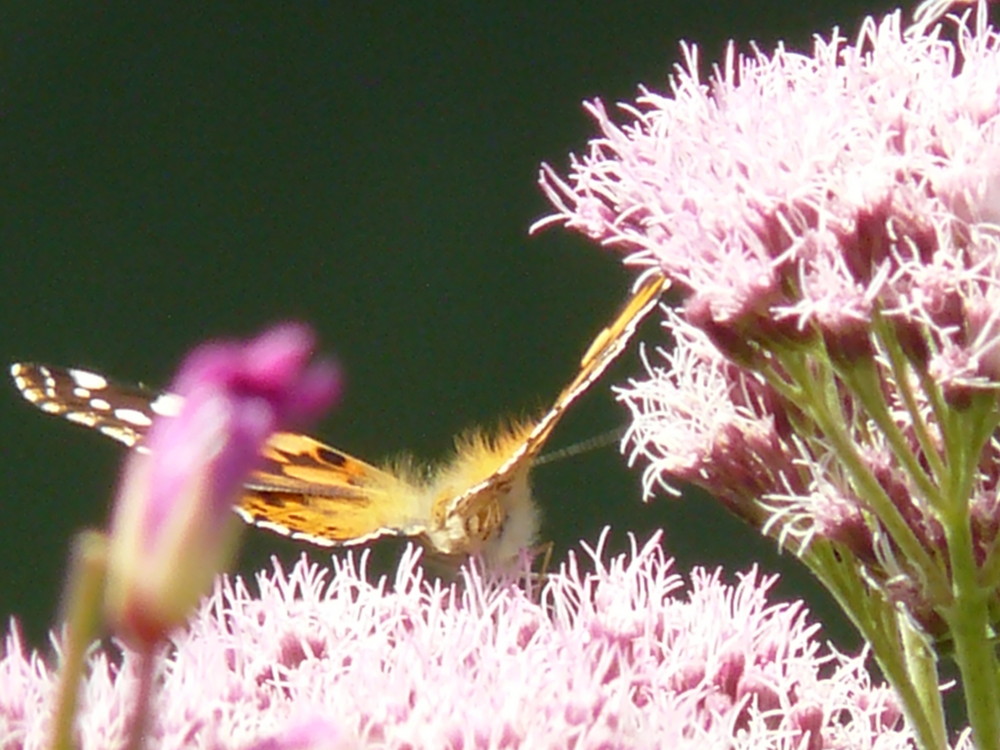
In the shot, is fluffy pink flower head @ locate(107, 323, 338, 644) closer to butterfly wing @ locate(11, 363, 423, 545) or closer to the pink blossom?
the pink blossom

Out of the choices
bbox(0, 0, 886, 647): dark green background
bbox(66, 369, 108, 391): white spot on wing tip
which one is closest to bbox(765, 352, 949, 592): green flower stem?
bbox(66, 369, 108, 391): white spot on wing tip

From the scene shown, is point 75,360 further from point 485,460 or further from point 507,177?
point 485,460

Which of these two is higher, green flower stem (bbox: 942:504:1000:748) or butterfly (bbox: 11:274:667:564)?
butterfly (bbox: 11:274:667:564)

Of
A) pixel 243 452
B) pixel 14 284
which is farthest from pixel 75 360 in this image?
pixel 243 452

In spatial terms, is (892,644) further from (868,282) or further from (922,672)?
(868,282)

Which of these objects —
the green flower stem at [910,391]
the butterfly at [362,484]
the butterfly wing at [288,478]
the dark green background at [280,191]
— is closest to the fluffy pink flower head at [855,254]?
the green flower stem at [910,391]

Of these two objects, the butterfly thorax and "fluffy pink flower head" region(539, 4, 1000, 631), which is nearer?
"fluffy pink flower head" region(539, 4, 1000, 631)

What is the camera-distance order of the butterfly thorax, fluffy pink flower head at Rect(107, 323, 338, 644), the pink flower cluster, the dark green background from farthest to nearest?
the dark green background
the butterfly thorax
the pink flower cluster
fluffy pink flower head at Rect(107, 323, 338, 644)

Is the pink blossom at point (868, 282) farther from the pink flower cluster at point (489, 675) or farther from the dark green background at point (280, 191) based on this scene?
the dark green background at point (280, 191)
